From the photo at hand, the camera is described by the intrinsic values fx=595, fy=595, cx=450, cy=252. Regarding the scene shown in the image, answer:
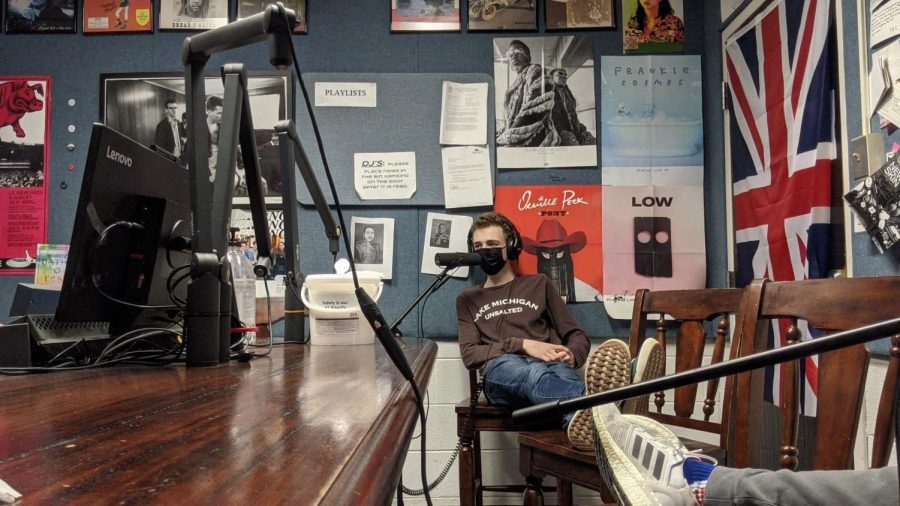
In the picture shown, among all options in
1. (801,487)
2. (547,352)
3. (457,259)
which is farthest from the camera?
(457,259)

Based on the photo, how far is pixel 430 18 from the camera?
233 centimetres

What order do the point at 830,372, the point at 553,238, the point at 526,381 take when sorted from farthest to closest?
the point at 553,238, the point at 526,381, the point at 830,372

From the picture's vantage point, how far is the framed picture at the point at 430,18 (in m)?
2.32

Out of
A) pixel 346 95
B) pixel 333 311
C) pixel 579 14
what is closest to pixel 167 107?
pixel 346 95

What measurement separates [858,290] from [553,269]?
1394 mm

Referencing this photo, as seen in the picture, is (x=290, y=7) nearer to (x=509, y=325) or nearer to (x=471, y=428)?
(x=509, y=325)

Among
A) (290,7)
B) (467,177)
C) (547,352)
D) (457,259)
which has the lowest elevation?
(547,352)

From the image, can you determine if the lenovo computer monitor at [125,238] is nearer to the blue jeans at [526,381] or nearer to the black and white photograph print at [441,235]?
the blue jeans at [526,381]

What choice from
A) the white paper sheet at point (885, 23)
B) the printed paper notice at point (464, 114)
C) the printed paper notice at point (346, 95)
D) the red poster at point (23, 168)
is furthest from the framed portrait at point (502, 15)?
the red poster at point (23, 168)

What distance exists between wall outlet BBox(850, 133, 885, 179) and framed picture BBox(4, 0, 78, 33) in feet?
8.76

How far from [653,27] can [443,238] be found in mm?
1151

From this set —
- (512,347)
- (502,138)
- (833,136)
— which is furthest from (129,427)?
(502,138)

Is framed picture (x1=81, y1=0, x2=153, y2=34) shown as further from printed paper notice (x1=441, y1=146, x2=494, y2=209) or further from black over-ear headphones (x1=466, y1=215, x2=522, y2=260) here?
black over-ear headphones (x1=466, y1=215, x2=522, y2=260)

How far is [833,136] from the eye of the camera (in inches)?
60.3
